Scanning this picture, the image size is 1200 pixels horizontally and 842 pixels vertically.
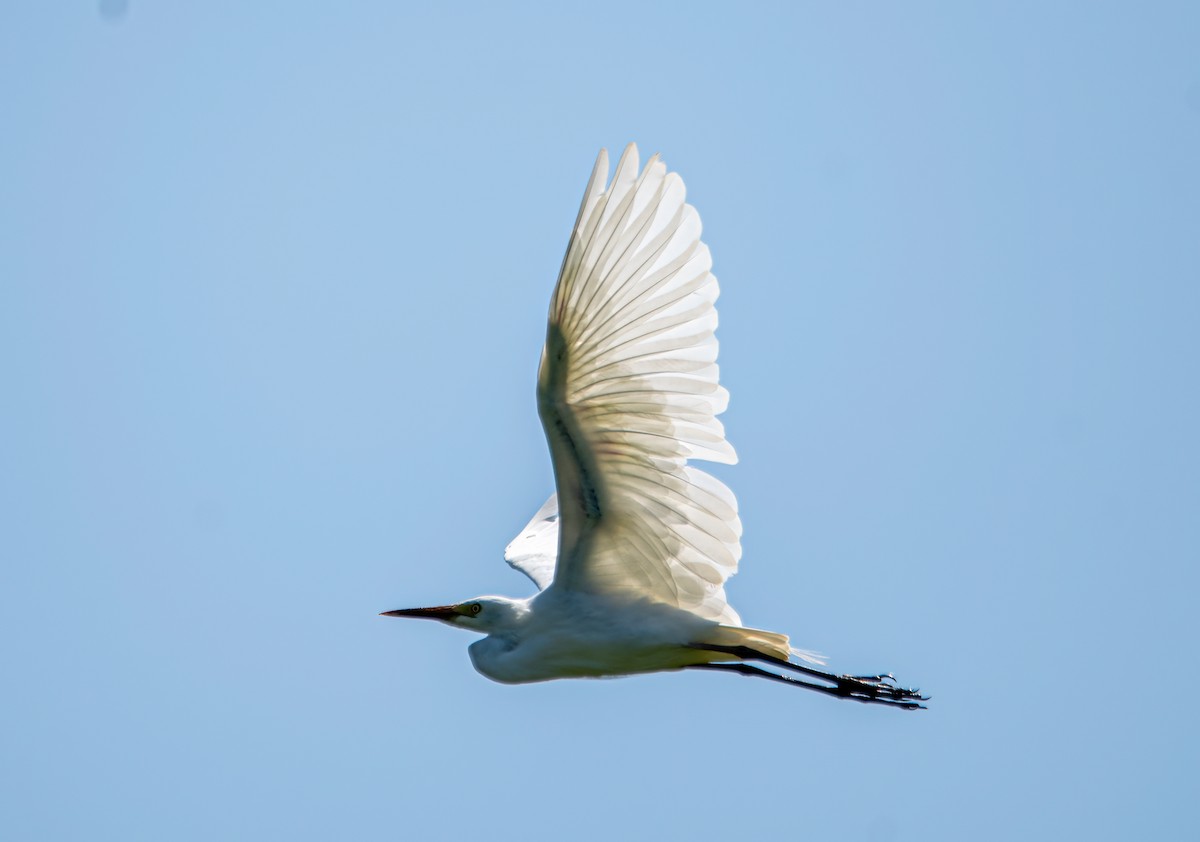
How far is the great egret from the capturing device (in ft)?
19.1

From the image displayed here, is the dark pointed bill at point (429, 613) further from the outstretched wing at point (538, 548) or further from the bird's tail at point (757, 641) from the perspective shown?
the bird's tail at point (757, 641)

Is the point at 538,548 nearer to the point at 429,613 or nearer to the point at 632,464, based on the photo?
the point at 429,613

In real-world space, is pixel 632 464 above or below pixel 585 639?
above

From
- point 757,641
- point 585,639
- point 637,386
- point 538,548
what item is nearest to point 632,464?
point 637,386

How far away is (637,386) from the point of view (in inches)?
240

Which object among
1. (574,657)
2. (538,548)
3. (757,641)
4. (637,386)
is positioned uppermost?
(637,386)

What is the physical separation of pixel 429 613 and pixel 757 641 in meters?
1.86

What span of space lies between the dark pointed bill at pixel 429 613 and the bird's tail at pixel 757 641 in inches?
58.1

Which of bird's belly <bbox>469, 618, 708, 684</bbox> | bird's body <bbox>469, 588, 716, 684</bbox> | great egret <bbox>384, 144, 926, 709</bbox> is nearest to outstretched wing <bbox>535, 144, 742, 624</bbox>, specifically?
great egret <bbox>384, 144, 926, 709</bbox>

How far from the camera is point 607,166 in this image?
18.1 ft

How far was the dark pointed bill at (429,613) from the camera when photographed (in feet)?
24.9

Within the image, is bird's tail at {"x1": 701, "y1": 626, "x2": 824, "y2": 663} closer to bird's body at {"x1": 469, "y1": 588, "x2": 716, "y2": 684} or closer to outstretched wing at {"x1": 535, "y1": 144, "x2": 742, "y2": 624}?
bird's body at {"x1": 469, "y1": 588, "x2": 716, "y2": 684}

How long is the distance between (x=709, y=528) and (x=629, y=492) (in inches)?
15.9

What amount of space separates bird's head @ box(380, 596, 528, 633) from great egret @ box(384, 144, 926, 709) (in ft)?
0.03
